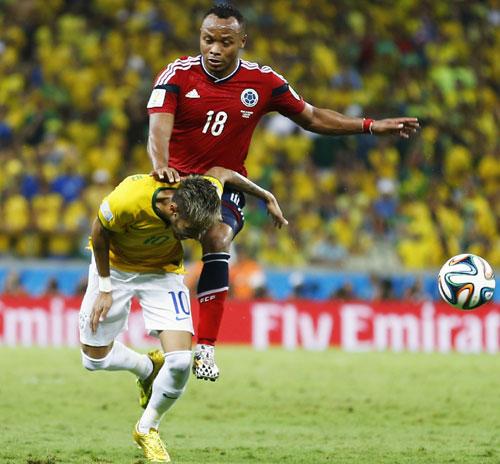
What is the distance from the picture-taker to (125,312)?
8.14 metres

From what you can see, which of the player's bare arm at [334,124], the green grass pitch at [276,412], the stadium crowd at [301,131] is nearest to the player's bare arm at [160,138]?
the player's bare arm at [334,124]

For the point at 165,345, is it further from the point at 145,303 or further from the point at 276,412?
the point at 276,412

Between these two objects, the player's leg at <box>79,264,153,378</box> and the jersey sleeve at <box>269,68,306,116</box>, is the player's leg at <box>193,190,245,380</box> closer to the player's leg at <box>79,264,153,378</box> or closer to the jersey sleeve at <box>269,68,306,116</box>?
the player's leg at <box>79,264,153,378</box>

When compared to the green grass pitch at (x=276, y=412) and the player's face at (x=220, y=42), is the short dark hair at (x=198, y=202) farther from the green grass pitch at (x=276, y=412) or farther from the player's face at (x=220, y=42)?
the green grass pitch at (x=276, y=412)

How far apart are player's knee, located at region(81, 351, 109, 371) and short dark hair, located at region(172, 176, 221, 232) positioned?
5.57ft

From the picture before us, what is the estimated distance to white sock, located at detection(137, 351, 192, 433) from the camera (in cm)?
772

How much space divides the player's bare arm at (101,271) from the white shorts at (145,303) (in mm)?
157

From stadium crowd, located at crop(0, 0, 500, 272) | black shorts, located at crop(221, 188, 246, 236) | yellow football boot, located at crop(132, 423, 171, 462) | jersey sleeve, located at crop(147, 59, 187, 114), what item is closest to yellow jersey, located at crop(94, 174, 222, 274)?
black shorts, located at crop(221, 188, 246, 236)

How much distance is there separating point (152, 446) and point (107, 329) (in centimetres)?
94

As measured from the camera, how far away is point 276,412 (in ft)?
35.2

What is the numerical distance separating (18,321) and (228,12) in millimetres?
11637

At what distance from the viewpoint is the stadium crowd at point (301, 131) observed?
65.4 ft

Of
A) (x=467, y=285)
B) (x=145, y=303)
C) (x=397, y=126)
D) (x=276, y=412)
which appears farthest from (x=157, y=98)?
(x=276, y=412)

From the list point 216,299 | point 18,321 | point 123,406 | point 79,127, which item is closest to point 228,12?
point 216,299
